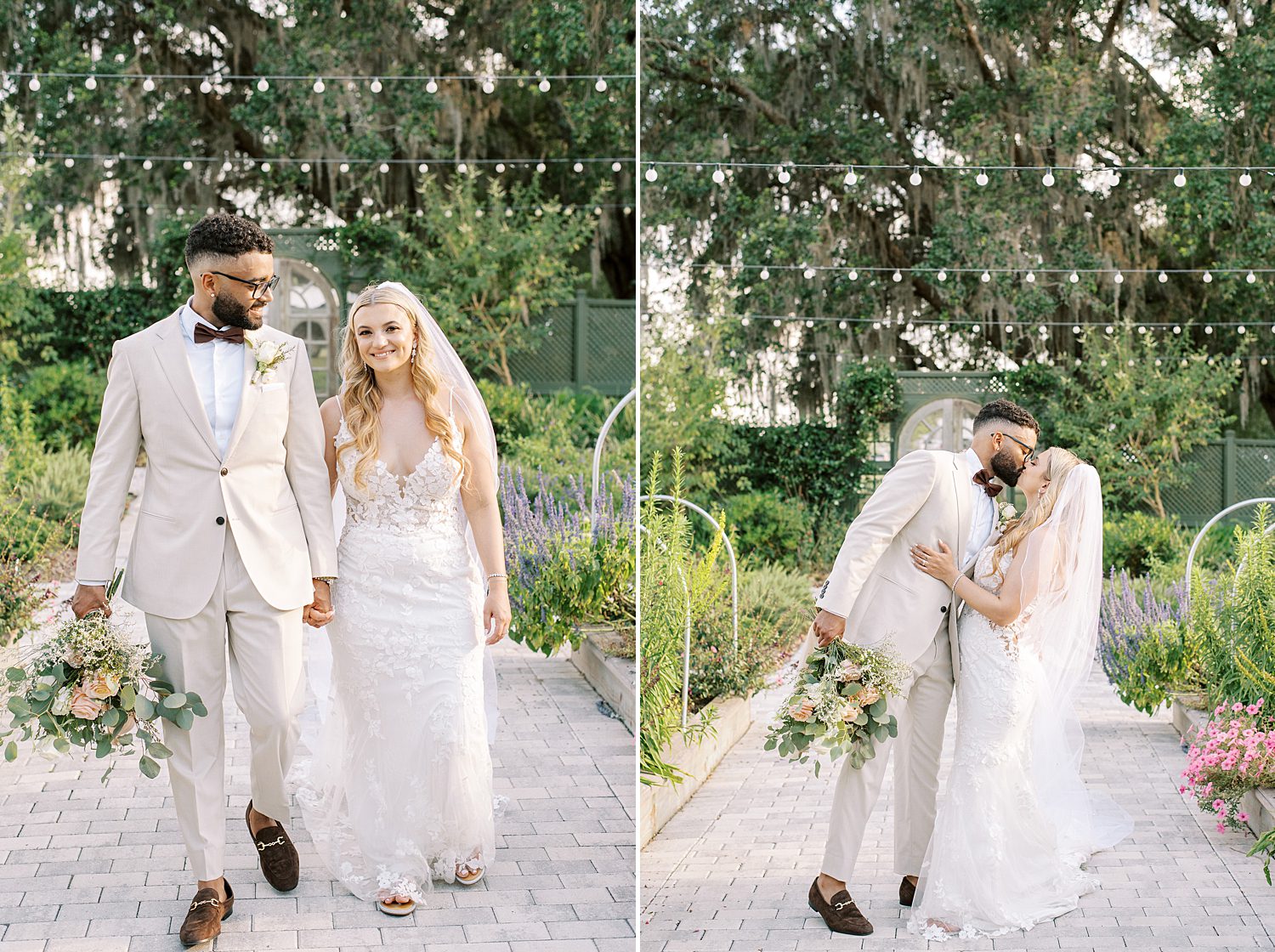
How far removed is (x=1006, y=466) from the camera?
11.5ft

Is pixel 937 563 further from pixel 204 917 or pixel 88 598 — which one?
pixel 88 598


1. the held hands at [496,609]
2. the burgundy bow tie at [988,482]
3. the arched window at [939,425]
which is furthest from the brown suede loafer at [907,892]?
the arched window at [939,425]

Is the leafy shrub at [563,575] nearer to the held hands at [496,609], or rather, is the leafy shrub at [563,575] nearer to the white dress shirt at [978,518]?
the held hands at [496,609]

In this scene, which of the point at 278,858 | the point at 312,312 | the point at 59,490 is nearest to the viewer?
the point at 278,858

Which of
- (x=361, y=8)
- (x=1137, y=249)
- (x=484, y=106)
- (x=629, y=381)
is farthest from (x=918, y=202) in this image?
(x=361, y=8)

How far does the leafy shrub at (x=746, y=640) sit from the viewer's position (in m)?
5.52

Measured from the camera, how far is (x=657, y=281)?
12.0 metres

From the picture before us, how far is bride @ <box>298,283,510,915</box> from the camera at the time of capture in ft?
10.7

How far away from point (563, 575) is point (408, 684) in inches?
97.8

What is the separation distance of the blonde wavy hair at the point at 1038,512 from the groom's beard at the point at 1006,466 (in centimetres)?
9

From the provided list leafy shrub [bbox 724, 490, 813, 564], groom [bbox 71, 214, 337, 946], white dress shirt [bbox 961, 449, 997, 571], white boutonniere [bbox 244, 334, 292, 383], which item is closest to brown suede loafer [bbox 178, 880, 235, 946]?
groom [bbox 71, 214, 337, 946]

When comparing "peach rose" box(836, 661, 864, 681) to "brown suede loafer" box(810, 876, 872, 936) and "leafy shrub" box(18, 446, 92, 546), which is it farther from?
"leafy shrub" box(18, 446, 92, 546)

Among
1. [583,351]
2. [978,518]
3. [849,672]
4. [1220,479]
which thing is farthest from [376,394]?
[583,351]

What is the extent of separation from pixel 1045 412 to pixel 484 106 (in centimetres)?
691
